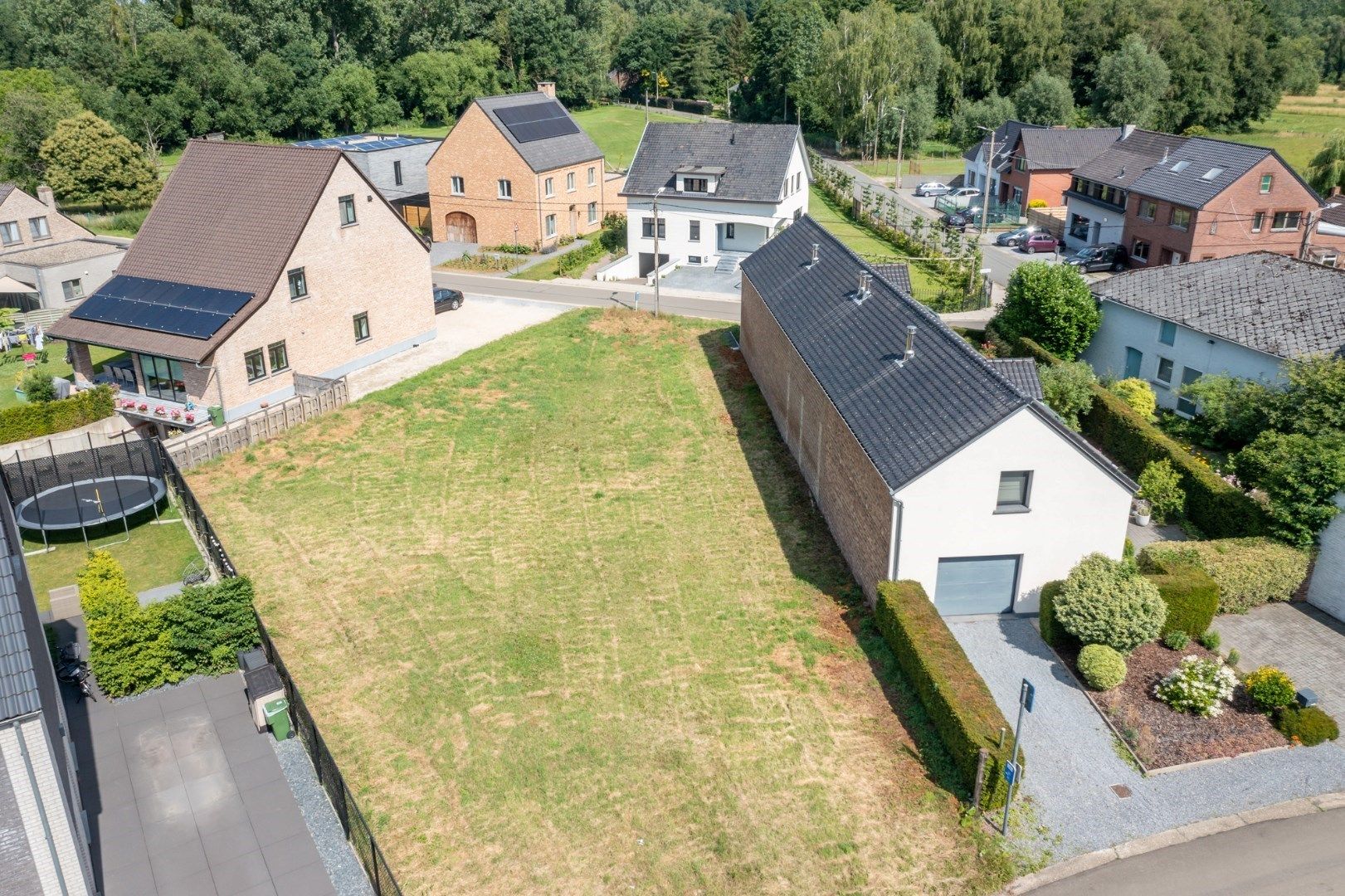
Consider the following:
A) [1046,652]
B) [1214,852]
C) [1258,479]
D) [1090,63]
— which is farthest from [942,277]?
[1090,63]

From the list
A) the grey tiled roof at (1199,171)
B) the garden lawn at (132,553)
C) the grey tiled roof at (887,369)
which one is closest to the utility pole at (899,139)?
→ the grey tiled roof at (1199,171)

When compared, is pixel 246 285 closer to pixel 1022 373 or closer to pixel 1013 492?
pixel 1022 373

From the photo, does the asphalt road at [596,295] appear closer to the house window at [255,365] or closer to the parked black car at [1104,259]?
the house window at [255,365]

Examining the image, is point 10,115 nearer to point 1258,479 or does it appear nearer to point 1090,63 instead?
point 1258,479

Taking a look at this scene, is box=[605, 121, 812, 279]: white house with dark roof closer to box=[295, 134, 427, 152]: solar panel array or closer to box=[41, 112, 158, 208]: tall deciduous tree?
box=[295, 134, 427, 152]: solar panel array

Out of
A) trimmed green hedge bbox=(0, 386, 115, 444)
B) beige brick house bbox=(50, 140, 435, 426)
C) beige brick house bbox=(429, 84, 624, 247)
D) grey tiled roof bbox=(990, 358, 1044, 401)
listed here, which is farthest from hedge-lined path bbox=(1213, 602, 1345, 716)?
beige brick house bbox=(429, 84, 624, 247)
